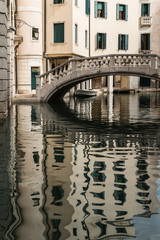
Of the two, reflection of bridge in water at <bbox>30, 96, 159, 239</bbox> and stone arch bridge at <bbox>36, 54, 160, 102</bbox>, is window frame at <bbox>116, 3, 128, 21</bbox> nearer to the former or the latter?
stone arch bridge at <bbox>36, 54, 160, 102</bbox>

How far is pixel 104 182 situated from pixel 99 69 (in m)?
18.0

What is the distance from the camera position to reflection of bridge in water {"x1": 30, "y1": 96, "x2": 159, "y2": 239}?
15.1 ft

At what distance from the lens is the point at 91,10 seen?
40344mm

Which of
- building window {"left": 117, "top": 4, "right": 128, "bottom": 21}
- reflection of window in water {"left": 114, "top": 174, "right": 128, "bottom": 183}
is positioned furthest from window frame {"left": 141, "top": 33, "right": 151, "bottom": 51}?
reflection of window in water {"left": 114, "top": 174, "right": 128, "bottom": 183}

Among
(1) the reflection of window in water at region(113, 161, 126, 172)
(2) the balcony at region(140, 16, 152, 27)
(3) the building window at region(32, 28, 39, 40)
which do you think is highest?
(2) the balcony at region(140, 16, 152, 27)

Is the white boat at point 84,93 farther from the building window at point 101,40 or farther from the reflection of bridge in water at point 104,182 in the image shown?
the reflection of bridge in water at point 104,182

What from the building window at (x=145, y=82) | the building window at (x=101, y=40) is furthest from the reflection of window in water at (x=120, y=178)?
the building window at (x=145, y=82)

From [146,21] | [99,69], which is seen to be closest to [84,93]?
[99,69]

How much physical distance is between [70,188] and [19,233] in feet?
5.73

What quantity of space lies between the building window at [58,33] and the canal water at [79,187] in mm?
24304

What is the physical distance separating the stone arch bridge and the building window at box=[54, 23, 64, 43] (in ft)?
28.0

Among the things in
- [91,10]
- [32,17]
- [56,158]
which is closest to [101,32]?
[91,10]

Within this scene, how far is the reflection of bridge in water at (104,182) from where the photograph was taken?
15.1 ft

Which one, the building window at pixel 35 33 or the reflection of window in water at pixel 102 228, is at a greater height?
the building window at pixel 35 33
